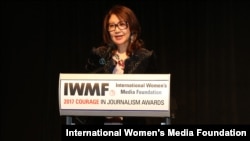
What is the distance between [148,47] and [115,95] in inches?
109

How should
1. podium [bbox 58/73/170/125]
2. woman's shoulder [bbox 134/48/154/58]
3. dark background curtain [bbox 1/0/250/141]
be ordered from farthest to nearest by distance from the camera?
dark background curtain [bbox 1/0/250/141]
woman's shoulder [bbox 134/48/154/58]
podium [bbox 58/73/170/125]

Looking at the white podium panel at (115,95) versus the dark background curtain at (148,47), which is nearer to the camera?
the white podium panel at (115,95)

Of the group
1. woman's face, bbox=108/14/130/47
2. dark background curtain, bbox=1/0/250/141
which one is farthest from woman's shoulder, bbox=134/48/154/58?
dark background curtain, bbox=1/0/250/141

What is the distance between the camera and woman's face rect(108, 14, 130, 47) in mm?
2633

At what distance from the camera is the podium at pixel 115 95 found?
2.37 metres

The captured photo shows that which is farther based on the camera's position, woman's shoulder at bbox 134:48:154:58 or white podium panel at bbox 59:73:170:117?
woman's shoulder at bbox 134:48:154:58

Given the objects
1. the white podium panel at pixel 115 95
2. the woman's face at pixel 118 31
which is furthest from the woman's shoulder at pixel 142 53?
the white podium panel at pixel 115 95

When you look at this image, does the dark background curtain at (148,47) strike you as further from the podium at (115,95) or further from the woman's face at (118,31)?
the podium at (115,95)

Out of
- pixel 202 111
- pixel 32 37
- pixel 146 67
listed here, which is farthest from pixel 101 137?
pixel 32 37

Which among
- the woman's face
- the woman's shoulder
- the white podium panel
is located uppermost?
the woman's face

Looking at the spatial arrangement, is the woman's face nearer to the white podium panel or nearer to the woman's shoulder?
the woman's shoulder

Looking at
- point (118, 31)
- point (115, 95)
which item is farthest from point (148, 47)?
point (115, 95)

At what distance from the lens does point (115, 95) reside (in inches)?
93.9

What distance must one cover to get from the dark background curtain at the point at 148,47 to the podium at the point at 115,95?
8.84 ft
